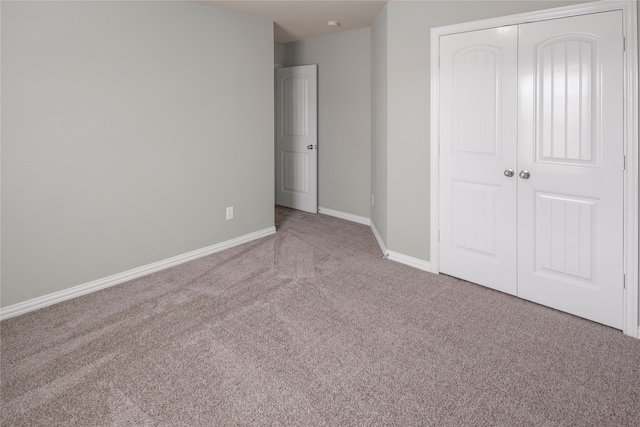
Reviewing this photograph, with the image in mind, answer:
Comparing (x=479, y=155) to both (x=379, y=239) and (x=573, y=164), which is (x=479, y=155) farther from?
(x=379, y=239)

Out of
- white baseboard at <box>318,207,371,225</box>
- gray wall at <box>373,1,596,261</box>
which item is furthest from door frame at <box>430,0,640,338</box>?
white baseboard at <box>318,207,371,225</box>

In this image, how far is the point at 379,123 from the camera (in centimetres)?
427

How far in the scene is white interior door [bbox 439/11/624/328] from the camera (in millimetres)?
2482

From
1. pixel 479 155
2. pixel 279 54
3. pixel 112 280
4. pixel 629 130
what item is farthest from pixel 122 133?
pixel 629 130

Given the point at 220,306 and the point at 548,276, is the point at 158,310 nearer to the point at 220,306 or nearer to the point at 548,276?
the point at 220,306

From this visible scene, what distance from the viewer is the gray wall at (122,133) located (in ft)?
8.98

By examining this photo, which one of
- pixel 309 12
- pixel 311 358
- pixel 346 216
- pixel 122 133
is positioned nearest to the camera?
pixel 311 358

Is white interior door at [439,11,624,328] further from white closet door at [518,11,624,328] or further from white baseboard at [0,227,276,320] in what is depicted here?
white baseboard at [0,227,276,320]

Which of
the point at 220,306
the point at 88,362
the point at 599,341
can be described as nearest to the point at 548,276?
the point at 599,341

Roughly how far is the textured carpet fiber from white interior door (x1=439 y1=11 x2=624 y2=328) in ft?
0.74

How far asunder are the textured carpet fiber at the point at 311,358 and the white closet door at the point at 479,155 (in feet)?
0.73

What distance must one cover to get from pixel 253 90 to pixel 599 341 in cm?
352

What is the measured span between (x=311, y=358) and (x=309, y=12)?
3.30m

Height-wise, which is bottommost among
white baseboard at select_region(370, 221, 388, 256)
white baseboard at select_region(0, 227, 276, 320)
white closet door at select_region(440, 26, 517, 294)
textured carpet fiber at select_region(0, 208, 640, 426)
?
textured carpet fiber at select_region(0, 208, 640, 426)
